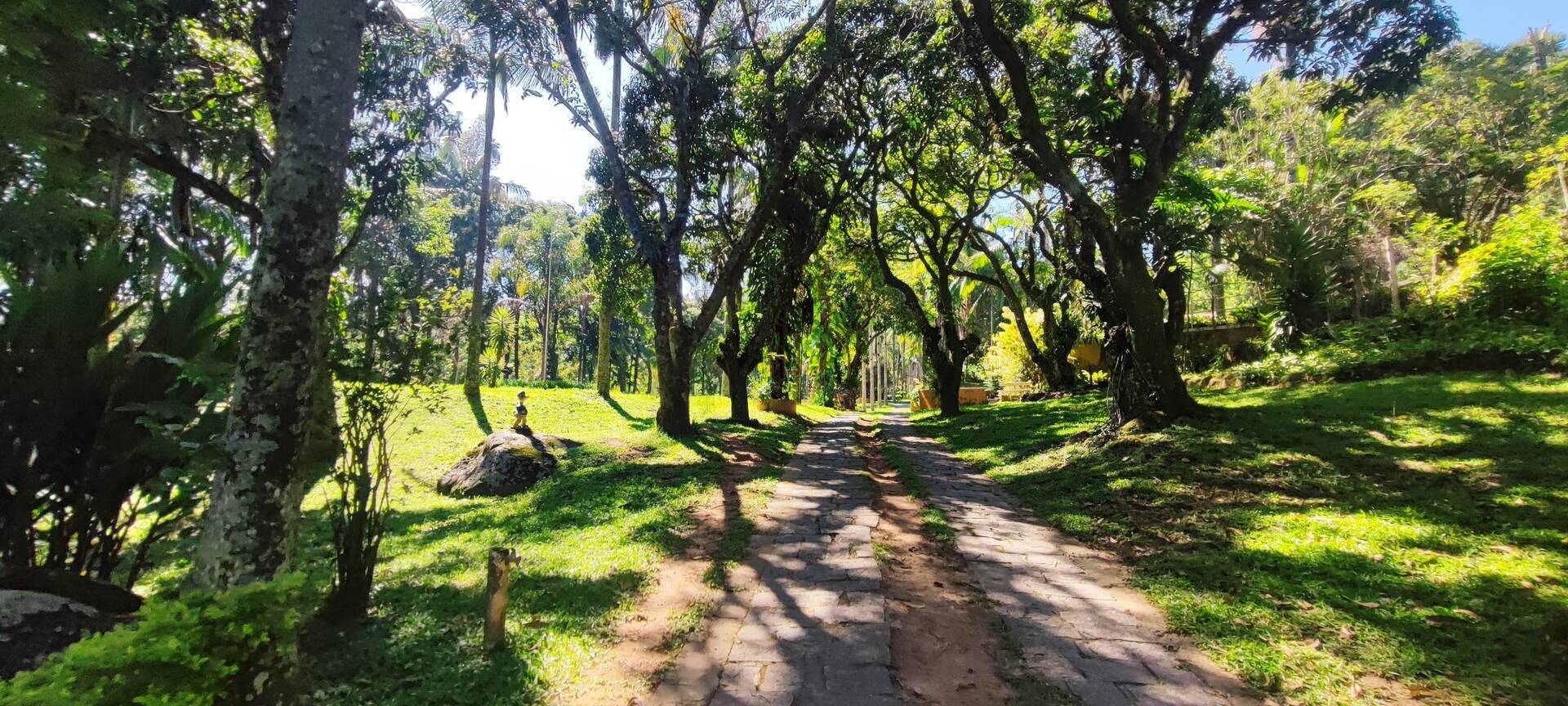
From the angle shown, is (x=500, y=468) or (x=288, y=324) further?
(x=500, y=468)

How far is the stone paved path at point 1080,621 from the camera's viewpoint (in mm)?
3088

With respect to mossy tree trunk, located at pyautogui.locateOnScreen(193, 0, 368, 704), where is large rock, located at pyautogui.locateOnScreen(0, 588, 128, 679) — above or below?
below

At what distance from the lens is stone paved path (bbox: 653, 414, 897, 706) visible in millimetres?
3129

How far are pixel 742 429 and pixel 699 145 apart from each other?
5.72m

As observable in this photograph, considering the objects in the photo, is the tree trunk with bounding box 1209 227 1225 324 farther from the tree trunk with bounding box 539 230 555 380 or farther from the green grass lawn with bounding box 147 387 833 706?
the tree trunk with bounding box 539 230 555 380

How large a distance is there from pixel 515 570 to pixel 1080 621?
387 centimetres

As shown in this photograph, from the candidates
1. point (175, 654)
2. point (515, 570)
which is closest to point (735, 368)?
point (515, 570)

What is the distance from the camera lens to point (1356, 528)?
489 centimetres

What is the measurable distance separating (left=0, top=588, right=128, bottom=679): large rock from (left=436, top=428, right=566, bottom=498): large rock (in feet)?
18.7

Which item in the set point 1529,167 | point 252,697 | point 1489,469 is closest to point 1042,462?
point 1489,469

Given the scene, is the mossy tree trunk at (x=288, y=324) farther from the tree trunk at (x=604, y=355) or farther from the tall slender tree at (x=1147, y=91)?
the tree trunk at (x=604, y=355)

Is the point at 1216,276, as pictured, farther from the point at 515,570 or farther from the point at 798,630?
the point at 515,570

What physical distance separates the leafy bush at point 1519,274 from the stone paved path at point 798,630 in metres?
10.0

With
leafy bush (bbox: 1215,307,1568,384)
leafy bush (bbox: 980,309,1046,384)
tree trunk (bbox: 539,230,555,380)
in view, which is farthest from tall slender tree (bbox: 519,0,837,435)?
tree trunk (bbox: 539,230,555,380)
